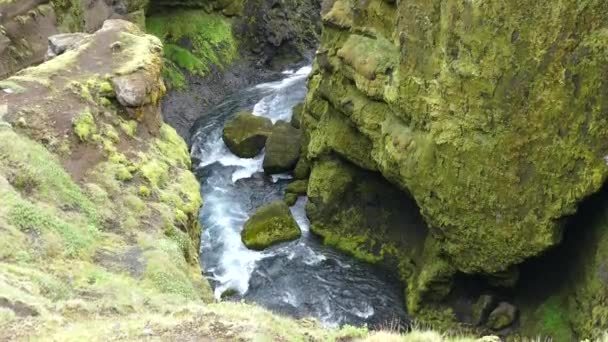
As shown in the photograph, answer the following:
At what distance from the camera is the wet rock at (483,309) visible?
2417 centimetres

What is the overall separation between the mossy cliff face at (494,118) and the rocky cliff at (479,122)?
4cm

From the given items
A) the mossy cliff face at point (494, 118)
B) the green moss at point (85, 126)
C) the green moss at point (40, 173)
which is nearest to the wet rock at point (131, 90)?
the green moss at point (85, 126)

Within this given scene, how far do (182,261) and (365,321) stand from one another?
1081cm

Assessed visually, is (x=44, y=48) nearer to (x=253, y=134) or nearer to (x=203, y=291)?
(x=253, y=134)

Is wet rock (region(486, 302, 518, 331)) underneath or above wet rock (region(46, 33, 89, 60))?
underneath

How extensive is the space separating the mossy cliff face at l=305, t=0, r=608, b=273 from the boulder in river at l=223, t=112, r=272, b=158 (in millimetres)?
10847

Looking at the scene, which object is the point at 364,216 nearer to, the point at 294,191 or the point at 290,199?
the point at 290,199

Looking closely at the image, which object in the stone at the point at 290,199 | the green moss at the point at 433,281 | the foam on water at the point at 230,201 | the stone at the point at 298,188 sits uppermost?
the green moss at the point at 433,281

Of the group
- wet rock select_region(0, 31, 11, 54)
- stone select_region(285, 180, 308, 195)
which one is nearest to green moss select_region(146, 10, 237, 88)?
wet rock select_region(0, 31, 11, 54)

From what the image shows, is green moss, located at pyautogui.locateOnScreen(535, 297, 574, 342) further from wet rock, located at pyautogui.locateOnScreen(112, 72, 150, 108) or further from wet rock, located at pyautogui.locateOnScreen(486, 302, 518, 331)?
wet rock, located at pyautogui.locateOnScreen(112, 72, 150, 108)

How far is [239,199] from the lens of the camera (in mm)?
33312

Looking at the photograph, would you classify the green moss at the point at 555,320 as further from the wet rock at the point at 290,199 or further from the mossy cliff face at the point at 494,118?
the wet rock at the point at 290,199

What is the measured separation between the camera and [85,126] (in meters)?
18.7

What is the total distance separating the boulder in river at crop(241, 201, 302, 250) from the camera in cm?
2906
